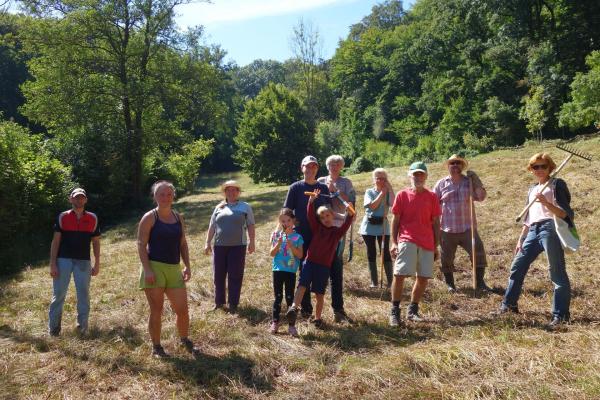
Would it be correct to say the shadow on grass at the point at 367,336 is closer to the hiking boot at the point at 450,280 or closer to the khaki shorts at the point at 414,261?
the khaki shorts at the point at 414,261

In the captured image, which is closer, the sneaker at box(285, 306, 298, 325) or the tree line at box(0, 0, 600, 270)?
the sneaker at box(285, 306, 298, 325)

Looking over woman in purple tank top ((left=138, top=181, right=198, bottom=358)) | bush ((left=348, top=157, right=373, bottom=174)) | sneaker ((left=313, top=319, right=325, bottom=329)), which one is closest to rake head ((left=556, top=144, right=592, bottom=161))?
sneaker ((left=313, top=319, right=325, bottom=329))

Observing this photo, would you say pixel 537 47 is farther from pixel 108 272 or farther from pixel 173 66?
pixel 108 272

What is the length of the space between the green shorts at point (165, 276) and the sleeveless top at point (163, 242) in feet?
0.16

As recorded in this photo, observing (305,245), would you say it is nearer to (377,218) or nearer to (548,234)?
(377,218)

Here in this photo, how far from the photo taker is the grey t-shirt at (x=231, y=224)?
249 inches

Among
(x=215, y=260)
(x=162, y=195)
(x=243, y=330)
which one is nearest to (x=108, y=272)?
(x=215, y=260)

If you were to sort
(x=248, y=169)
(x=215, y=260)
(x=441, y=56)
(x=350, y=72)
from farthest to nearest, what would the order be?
(x=350, y=72), (x=441, y=56), (x=248, y=169), (x=215, y=260)

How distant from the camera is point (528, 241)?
5375 mm

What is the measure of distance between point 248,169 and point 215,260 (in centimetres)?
2913

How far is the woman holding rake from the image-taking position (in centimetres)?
508

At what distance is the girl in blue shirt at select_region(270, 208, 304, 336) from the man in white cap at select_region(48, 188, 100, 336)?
224 centimetres

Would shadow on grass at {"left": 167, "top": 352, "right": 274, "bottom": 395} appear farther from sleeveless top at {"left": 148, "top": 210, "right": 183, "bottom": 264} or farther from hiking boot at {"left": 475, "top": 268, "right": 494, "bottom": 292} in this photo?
hiking boot at {"left": 475, "top": 268, "right": 494, "bottom": 292}

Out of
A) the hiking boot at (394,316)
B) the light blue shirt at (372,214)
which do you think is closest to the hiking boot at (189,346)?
the hiking boot at (394,316)
